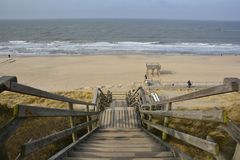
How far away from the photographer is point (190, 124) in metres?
9.45

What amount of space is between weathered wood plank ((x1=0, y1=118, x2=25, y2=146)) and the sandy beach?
22.9 m

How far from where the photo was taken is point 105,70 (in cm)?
3272

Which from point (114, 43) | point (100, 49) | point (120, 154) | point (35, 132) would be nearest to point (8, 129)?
point (120, 154)

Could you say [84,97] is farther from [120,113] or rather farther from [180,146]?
[180,146]

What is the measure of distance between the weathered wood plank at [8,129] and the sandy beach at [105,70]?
22.9m

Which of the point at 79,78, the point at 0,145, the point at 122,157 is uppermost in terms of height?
the point at 0,145

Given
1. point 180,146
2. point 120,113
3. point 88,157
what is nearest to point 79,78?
point 120,113

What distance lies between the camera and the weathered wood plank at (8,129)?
1903 millimetres

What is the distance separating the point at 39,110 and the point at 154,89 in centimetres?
2008

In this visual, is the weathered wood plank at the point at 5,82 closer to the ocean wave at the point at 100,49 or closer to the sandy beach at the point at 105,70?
the sandy beach at the point at 105,70

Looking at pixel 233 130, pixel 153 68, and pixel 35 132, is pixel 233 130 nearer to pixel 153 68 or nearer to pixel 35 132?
pixel 35 132

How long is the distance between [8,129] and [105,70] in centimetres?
3078

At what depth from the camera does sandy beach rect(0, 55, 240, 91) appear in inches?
1089

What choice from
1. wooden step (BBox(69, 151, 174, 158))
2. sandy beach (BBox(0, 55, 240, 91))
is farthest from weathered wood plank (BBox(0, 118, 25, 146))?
sandy beach (BBox(0, 55, 240, 91))
